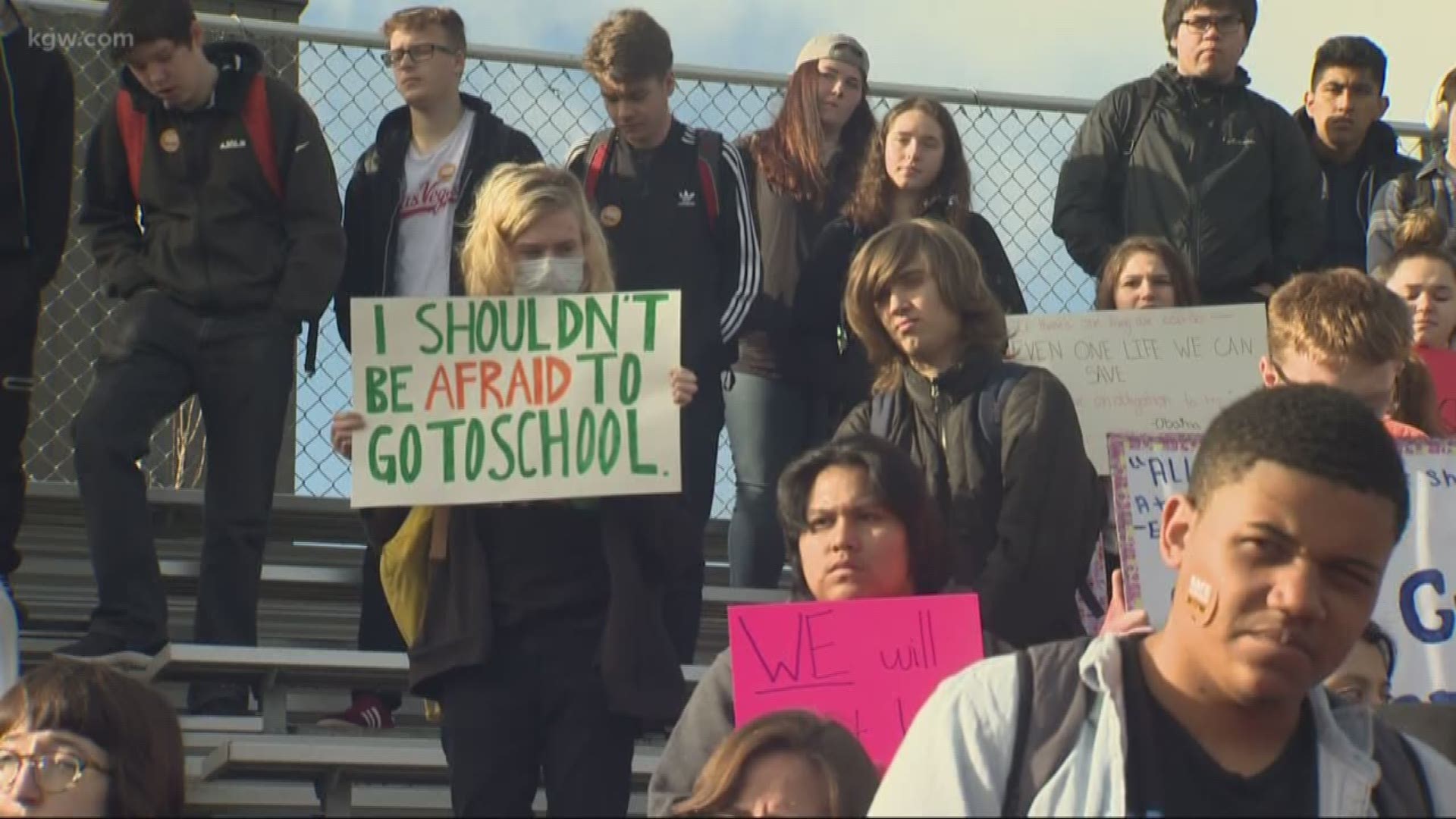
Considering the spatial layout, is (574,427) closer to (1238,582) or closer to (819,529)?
(819,529)

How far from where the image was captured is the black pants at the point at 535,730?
5.78 m

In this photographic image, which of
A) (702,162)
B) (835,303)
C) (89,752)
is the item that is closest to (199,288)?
(702,162)

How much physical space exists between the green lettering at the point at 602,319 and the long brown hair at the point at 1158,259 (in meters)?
1.81

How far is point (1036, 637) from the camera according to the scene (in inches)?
230

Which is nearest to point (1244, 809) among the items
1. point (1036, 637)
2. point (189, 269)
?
point (1036, 637)

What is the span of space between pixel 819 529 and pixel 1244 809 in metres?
2.27

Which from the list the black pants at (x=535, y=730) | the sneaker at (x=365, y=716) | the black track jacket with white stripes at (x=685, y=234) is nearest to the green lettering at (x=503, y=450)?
the black pants at (x=535, y=730)

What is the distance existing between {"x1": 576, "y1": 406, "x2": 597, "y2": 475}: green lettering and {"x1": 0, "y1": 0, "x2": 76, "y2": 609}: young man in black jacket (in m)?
2.15

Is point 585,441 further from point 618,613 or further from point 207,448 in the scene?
point 207,448

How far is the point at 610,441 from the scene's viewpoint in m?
6.23

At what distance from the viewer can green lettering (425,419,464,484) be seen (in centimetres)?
622

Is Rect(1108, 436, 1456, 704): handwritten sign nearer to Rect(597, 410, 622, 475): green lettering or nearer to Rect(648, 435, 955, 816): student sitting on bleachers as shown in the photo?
Rect(648, 435, 955, 816): student sitting on bleachers

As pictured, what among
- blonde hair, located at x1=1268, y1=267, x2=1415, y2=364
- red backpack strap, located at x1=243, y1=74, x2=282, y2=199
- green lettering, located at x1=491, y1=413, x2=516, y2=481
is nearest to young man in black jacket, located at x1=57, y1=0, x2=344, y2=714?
red backpack strap, located at x1=243, y1=74, x2=282, y2=199

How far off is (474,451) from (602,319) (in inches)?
16.4
